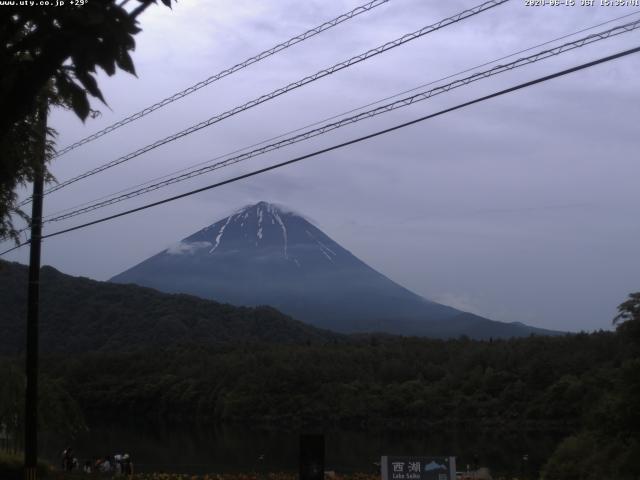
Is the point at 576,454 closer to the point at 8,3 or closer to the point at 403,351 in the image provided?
the point at 8,3

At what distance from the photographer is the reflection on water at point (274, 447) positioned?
3691cm

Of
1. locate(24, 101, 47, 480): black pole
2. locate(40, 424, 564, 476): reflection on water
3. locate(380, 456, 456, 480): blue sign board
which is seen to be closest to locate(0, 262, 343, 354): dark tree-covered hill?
locate(40, 424, 564, 476): reflection on water

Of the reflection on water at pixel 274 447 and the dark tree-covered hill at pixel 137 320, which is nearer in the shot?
the reflection on water at pixel 274 447

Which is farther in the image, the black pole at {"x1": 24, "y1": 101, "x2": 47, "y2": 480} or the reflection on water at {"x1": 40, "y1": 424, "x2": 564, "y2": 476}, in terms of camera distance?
the reflection on water at {"x1": 40, "y1": 424, "x2": 564, "y2": 476}

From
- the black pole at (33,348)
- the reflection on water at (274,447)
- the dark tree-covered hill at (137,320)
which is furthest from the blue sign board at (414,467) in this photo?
the dark tree-covered hill at (137,320)

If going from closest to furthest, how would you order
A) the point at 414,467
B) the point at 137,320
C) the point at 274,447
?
the point at 414,467, the point at 274,447, the point at 137,320

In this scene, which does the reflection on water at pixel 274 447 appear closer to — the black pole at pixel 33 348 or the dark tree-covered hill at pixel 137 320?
the black pole at pixel 33 348

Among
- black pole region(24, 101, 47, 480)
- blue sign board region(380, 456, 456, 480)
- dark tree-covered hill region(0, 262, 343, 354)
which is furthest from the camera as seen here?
dark tree-covered hill region(0, 262, 343, 354)

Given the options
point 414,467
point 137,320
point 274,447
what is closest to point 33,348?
point 414,467

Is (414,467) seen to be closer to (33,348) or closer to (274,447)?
(33,348)

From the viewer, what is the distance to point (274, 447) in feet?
173

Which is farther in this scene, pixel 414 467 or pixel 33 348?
pixel 33 348

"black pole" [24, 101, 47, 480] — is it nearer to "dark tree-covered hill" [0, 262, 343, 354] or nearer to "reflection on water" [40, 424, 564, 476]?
"reflection on water" [40, 424, 564, 476]

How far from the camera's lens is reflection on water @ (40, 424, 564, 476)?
121 ft
